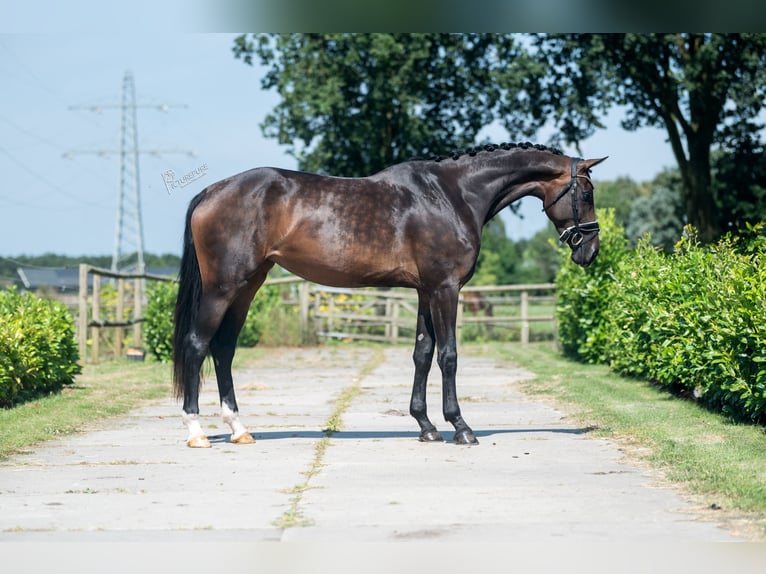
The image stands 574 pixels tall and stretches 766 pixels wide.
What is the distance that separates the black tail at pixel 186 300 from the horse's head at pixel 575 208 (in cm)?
284

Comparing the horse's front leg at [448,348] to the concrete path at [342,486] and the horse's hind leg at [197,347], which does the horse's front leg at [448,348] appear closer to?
the concrete path at [342,486]

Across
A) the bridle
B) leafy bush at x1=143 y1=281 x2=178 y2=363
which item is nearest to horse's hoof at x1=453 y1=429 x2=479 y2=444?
the bridle

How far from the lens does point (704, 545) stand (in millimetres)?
4414

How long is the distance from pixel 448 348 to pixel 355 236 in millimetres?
1145

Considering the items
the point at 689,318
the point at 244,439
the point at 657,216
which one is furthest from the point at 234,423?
the point at 657,216

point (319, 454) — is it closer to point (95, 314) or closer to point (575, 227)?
point (575, 227)

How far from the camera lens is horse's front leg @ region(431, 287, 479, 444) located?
780 cm

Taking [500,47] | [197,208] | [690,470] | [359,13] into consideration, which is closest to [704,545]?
[690,470]

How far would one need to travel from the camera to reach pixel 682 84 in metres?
23.9

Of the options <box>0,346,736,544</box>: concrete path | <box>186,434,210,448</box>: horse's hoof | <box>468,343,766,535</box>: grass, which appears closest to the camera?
<box>0,346,736,544</box>: concrete path

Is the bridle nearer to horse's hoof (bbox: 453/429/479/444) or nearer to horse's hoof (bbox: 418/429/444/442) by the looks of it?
horse's hoof (bbox: 453/429/479/444)

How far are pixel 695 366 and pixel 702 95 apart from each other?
53.2 feet

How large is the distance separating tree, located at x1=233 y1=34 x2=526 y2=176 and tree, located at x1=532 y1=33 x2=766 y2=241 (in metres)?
3.23

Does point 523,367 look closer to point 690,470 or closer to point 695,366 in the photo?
point 695,366
